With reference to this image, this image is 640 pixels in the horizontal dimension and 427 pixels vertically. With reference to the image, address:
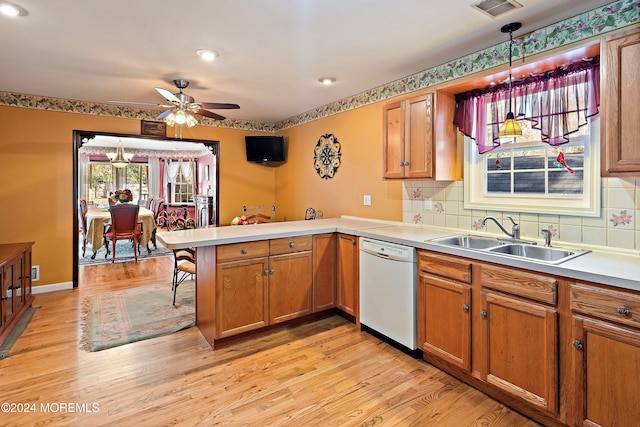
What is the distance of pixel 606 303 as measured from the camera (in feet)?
5.13

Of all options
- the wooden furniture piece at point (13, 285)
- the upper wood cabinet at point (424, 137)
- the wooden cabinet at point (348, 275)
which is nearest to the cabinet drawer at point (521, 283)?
the upper wood cabinet at point (424, 137)

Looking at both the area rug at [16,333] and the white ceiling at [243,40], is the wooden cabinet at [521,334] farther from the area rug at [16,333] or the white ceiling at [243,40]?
the area rug at [16,333]

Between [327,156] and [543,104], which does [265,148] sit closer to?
[327,156]

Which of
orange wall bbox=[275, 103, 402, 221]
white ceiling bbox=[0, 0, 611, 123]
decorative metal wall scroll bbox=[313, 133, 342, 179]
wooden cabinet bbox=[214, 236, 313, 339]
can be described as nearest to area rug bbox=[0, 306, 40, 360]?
wooden cabinet bbox=[214, 236, 313, 339]

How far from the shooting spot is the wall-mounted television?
17.5 ft

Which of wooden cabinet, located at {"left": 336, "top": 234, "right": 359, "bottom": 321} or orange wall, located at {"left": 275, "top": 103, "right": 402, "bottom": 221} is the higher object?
orange wall, located at {"left": 275, "top": 103, "right": 402, "bottom": 221}

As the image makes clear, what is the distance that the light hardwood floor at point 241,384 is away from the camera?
191 cm

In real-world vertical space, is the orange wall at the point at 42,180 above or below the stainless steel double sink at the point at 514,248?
above

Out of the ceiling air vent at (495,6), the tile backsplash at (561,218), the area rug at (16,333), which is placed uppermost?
the ceiling air vent at (495,6)

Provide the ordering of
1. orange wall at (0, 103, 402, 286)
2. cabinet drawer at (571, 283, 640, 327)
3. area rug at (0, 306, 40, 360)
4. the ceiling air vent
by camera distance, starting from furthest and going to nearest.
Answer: orange wall at (0, 103, 402, 286) → area rug at (0, 306, 40, 360) → the ceiling air vent → cabinet drawer at (571, 283, 640, 327)

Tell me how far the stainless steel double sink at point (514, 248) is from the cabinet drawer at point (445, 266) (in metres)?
0.15

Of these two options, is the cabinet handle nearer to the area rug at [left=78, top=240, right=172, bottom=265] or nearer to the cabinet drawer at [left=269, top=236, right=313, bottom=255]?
the cabinet drawer at [left=269, top=236, right=313, bottom=255]

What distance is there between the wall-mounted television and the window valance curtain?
310 cm

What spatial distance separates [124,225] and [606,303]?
6.46 meters
